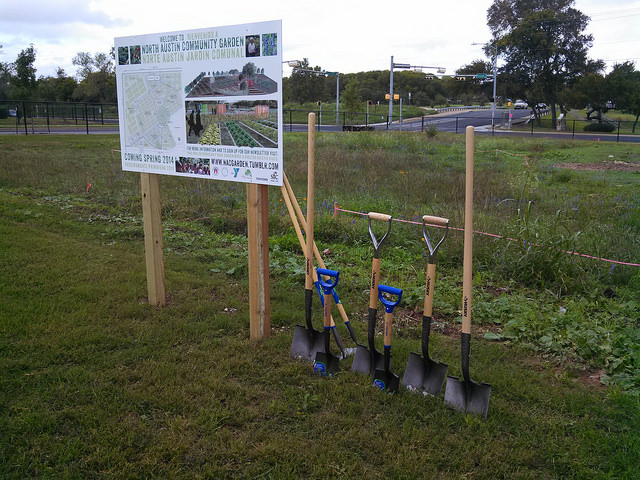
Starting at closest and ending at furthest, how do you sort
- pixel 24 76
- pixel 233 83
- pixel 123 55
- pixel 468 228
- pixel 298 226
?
pixel 468 228 → pixel 233 83 → pixel 298 226 → pixel 123 55 → pixel 24 76

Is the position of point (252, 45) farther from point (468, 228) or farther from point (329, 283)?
point (468, 228)

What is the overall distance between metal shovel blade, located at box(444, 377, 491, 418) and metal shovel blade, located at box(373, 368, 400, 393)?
1.17 feet

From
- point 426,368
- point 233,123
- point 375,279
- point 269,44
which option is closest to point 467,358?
point 426,368

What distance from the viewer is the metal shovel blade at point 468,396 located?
11.5ft

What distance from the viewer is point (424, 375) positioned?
12.5 feet

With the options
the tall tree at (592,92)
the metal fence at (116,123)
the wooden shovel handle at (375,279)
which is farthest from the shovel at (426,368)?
the tall tree at (592,92)

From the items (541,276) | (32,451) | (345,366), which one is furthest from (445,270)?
(32,451)

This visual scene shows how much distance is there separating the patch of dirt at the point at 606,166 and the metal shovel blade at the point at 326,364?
50.8 ft

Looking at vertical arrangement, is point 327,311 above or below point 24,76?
below

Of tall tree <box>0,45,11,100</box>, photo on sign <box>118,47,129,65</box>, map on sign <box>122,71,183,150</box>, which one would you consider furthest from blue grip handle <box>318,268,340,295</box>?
tall tree <box>0,45,11,100</box>

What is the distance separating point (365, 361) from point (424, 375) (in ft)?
1.57

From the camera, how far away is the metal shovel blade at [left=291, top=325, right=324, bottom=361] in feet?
14.1

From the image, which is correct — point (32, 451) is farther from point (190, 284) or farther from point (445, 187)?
point (445, 187)

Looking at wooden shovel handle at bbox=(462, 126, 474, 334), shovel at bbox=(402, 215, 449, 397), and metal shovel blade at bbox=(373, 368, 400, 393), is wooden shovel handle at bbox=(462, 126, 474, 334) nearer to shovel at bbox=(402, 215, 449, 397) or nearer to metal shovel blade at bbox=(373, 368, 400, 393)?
shovel at bbox=(402, 215, 449, 397)
